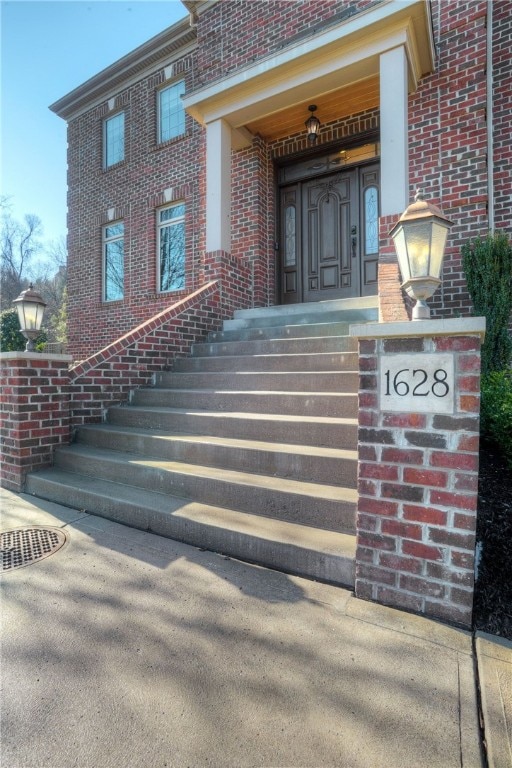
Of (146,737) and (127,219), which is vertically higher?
(127,219)

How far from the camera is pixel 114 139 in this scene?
866 centimetres

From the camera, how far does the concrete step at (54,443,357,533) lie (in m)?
2.15

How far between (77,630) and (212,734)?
2.47 ft

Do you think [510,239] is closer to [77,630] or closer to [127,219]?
[77,630]

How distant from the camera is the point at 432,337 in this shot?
166 centimetres

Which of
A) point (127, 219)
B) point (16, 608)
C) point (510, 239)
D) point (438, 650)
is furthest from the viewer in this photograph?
point (127, 219)

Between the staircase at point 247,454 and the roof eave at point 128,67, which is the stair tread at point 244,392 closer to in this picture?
the staircase at point 247,454

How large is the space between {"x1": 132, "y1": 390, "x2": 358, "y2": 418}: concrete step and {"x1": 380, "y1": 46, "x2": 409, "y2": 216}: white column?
229cm

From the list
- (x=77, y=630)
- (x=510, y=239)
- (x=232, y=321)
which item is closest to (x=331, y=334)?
(x=232, y=321)

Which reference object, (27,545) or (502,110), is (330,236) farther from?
(27,545)

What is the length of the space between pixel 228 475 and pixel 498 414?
1898mm

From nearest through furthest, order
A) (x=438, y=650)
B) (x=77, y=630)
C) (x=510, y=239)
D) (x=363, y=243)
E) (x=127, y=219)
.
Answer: (x=438, y=650) < (x=77, y=630) < (x=510, y=239) < (x=363, y=243) < (x=127, y=219)

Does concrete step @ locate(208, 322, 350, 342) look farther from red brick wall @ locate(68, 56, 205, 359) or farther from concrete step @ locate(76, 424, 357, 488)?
red brick wall @ locate(68, 56, 205, 359)

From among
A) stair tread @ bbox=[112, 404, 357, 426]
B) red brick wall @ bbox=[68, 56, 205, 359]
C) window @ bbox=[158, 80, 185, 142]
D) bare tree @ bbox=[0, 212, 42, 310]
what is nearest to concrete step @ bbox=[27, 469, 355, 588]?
stair tread @ bbox=[112, 404, 357, 426]
